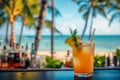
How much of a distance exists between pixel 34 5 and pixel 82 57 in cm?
500

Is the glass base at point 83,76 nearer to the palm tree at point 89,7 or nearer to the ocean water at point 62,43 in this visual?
the ocean water at point 62,43

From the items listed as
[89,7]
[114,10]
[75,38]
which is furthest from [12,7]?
[75,38]

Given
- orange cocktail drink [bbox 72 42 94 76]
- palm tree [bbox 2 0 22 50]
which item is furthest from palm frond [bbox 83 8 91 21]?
orange cocktail drink [bbox 72 42 94 76]

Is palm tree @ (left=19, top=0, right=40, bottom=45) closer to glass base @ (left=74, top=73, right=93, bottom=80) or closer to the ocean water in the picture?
the ocean water

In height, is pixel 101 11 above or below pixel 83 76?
above

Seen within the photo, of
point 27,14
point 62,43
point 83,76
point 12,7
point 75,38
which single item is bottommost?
point 83,76

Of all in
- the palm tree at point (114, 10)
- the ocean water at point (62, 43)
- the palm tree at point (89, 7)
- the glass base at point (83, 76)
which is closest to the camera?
the glass base at point (83, 76)

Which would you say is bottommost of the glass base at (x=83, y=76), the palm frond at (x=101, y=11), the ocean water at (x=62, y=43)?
the glass base at (x=83, y=76)

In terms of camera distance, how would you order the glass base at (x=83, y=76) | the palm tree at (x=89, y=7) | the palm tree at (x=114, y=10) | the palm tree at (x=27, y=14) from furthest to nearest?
the palm tree at (x=114, y=10)
the palm tree at (x=89, y=7)
the palm tree at (x=27, y=14)
the glass base at (x=83, y=76)

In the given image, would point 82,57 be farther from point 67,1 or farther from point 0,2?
point 67,1

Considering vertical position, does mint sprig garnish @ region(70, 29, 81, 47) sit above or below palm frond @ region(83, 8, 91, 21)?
below

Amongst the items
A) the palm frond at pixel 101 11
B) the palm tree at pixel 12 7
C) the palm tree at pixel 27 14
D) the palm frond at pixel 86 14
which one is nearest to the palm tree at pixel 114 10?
the palm frond at pixel 101 11

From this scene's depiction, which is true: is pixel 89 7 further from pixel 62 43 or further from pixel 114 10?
pixel 62 43

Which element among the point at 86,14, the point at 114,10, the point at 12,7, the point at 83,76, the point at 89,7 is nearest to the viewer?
the point at 83,76
